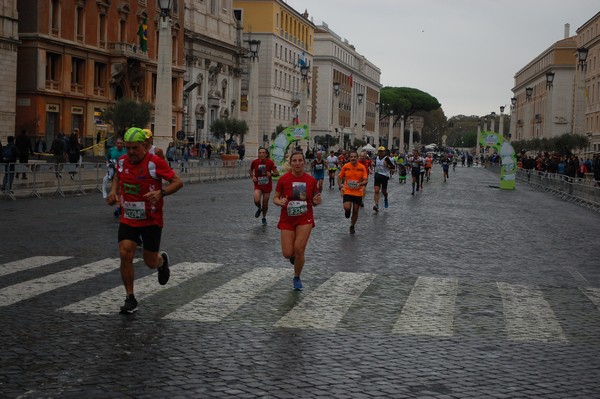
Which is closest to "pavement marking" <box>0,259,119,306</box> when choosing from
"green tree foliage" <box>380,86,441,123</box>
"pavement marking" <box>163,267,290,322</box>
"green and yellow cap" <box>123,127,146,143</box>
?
"pavement marking" <box>163,267,290,322</box>

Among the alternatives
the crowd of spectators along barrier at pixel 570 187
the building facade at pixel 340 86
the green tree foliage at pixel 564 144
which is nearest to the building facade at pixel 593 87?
the green tree foliage at pixel 564 144

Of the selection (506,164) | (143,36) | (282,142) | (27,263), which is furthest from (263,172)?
(143,36)

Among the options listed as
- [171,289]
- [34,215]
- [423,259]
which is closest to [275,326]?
[171,289]

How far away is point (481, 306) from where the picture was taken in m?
9.43

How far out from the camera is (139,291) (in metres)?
9.76

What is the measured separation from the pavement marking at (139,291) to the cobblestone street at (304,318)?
3 cm

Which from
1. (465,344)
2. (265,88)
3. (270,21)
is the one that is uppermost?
(270,21)

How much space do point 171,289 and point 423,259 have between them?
189 inches

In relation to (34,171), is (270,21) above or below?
above

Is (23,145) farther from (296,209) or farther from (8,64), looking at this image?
(296,209)

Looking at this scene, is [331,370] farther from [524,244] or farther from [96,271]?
[524,244]

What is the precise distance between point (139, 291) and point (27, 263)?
268cm

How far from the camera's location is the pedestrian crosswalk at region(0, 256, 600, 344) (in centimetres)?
827

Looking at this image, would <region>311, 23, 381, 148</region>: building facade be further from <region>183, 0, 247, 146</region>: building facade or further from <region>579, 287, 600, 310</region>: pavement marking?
<region>579, 287, 600, 310</region>: pavement marking
